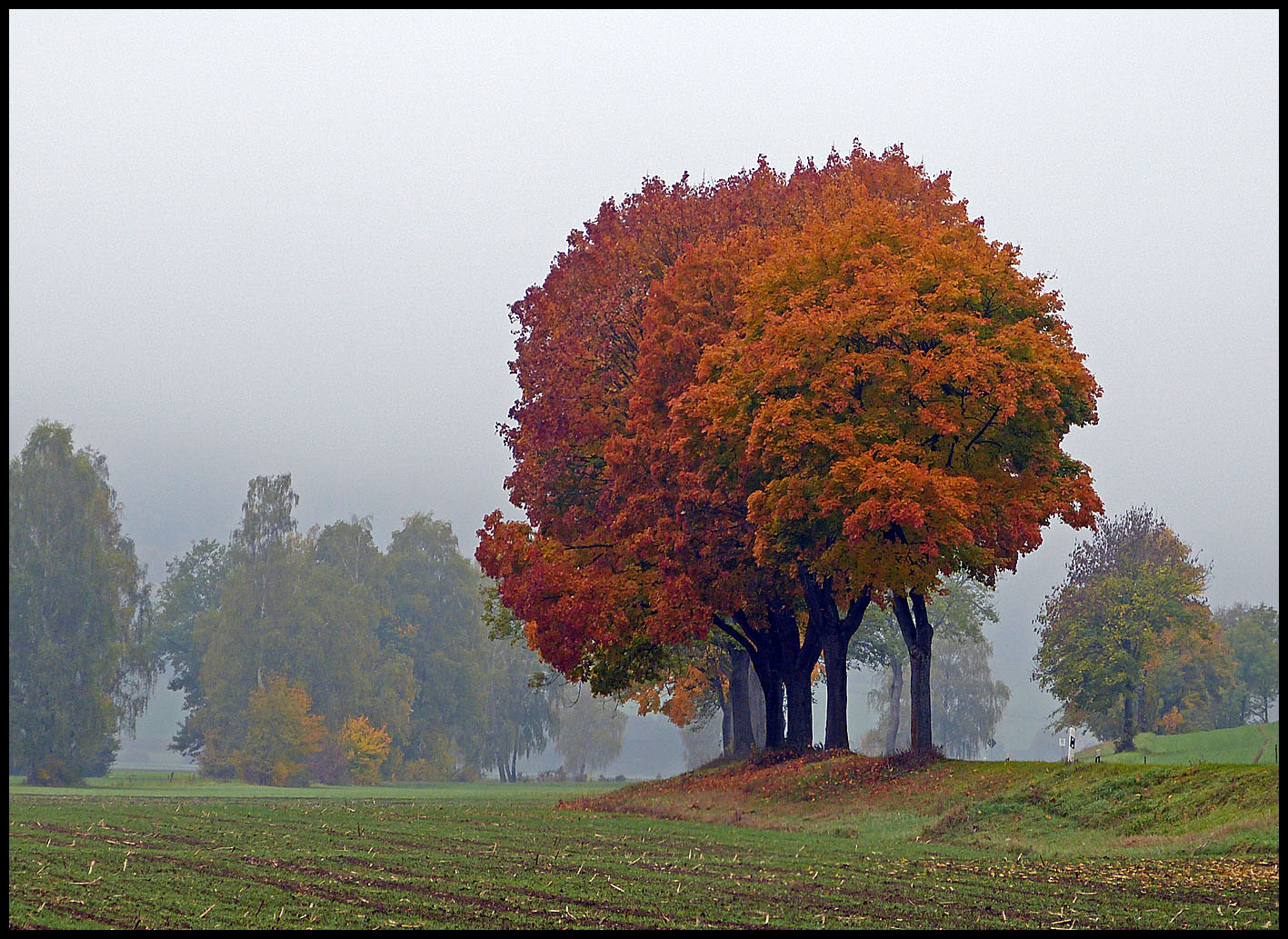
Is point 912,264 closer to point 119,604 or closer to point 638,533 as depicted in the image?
point 638,533

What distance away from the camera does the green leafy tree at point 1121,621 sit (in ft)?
206

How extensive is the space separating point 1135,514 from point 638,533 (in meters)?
43.3

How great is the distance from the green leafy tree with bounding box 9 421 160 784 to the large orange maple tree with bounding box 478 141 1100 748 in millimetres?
42347

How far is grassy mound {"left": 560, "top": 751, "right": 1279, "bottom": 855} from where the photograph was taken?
24719mm

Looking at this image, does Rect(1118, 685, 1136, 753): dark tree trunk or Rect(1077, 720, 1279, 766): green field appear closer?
Rect(1077, 720, 1279, 766): green field

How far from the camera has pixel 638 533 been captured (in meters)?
37.8

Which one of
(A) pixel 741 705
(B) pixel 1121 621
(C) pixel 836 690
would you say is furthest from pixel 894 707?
(C) pixel 836 690

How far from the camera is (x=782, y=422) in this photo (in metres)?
33.3

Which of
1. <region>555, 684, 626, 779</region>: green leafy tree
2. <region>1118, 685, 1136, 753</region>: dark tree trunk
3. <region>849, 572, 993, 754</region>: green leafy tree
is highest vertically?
<region>849, 572, 993, 754</region>: green leafy tree

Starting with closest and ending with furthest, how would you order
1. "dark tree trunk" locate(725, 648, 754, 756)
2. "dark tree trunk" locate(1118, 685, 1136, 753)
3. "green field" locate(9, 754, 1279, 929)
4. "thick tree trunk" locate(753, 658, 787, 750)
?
1. "green field" locate(9, 754, 1279, 929)
2. "thick tree trunk" locate(753, 658, 787, 750)
3. "dark tree trunk" locate(725, 648, 754, 756)
4. "dark tree trunk" locate(1118, 685, 1136, 753)

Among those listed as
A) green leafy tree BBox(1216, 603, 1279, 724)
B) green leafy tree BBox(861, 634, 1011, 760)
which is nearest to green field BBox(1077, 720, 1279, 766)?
green leafy tree BBox(1216, 603, 1279, 724)

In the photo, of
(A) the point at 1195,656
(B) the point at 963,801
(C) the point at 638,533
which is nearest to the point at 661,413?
(C) the point at 638,533

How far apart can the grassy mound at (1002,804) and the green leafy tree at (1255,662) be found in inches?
2931

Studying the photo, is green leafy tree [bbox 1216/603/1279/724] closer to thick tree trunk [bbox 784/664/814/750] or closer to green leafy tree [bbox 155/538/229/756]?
thick tree trunk [bbox 784/664/814/750]
